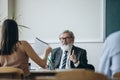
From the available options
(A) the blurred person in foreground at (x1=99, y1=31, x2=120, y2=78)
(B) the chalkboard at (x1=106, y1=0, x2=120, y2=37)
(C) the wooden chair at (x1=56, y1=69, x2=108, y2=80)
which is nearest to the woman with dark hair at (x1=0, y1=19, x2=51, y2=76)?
(A) the blurred person in foreground at (x1=99, y1=31, x2=120, y2=78)

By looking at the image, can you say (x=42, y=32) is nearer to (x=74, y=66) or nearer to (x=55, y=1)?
(x=55, y=1)

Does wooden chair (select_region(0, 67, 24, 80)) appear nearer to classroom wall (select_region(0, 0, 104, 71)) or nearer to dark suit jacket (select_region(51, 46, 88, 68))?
dark suit jacket (select_region(51, 46, 88, 68))

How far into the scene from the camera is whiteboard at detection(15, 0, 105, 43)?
20.9 feet

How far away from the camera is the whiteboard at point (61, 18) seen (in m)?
6.36

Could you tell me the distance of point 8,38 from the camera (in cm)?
349

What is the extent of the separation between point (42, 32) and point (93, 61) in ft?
4.04

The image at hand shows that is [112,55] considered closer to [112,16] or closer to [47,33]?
[112,16]

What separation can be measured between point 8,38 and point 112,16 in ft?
10.7

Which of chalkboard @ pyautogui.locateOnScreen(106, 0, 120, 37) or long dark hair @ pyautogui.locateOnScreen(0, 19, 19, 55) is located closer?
long dark hair @ pyautogui.locateOnScreen(0, 19, 19, 55)

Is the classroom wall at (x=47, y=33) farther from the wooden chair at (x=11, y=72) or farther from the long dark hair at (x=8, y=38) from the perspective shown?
the wooden chair at (x=11, y=72)

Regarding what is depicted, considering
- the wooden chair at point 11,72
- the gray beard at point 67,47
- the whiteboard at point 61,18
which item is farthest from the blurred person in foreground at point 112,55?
the whiteboard at point 61,18

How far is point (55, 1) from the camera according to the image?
661 cm

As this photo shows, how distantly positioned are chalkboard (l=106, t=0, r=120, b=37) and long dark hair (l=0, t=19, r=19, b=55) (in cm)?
315

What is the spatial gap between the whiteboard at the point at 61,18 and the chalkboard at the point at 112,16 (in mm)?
102
